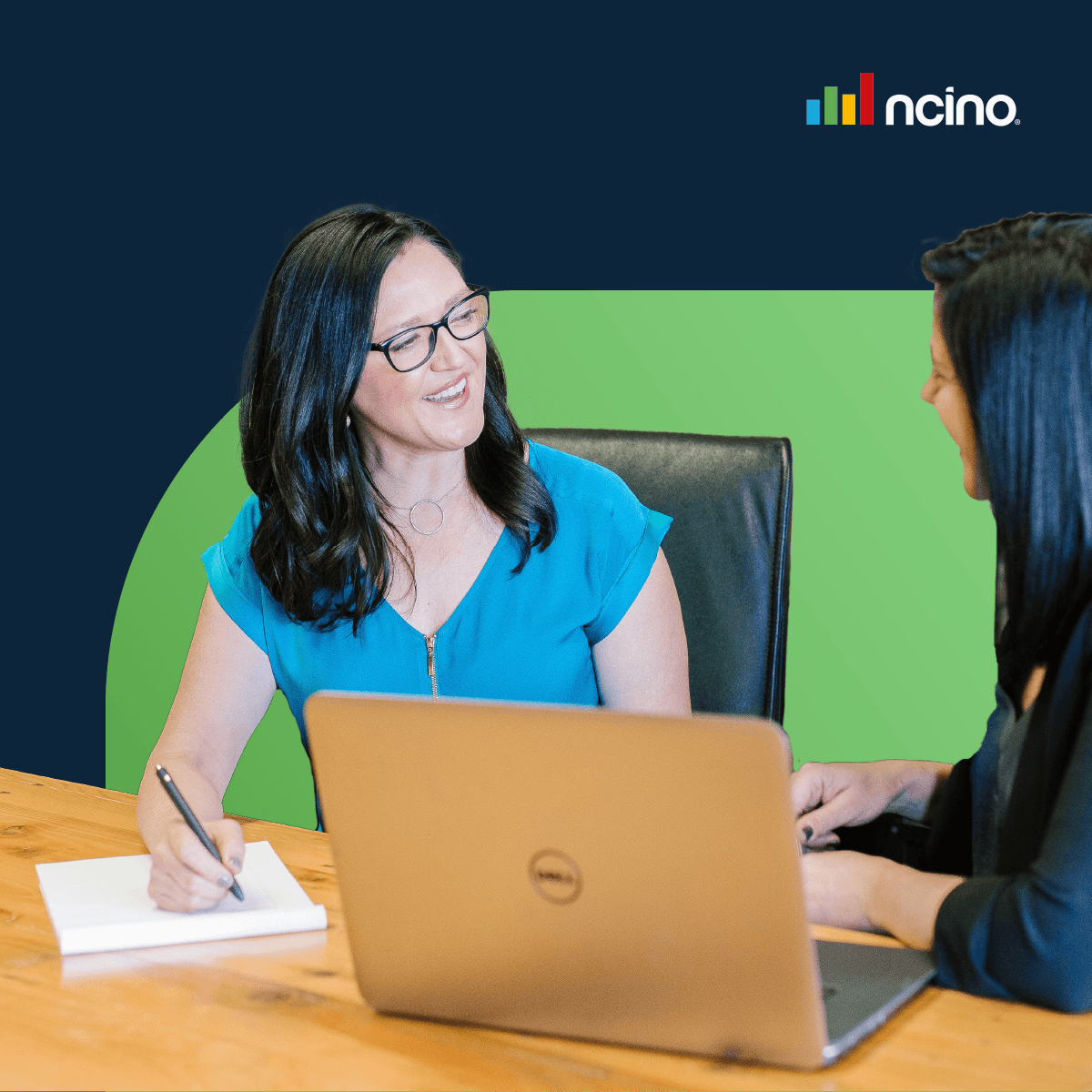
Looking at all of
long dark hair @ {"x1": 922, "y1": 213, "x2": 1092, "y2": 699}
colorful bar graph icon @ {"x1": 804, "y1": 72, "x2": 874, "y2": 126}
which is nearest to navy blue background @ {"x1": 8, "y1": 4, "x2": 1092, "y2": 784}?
colorful bar graph icon @ {"x1": 804, "y1": 72, "x2": 874, "y2": 126}

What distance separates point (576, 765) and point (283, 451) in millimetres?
1013

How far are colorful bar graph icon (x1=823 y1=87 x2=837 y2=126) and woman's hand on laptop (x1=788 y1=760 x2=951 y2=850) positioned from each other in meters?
1.39

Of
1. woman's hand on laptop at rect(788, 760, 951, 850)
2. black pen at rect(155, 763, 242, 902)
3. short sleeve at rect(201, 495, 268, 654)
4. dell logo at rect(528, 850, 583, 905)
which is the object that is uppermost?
short sleeve at rect(201, 495, 268, 654)

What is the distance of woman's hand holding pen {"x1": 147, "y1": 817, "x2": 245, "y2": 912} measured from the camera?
4.07 feet

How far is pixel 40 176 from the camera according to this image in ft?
10.8

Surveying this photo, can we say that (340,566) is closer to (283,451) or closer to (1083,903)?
(283,451)

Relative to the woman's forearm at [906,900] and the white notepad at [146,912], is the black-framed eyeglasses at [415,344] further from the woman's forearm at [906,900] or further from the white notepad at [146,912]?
the woman's forearm at [906,900]

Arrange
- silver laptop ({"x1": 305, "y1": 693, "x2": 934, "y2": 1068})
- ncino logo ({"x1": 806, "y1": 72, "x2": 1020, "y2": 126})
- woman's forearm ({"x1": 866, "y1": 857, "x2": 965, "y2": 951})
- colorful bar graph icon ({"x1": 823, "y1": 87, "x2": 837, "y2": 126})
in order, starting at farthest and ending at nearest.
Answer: colorful bar graph icon ({"x1": 823, "y1": 87, "x2": 837, "y2": 126}) → ncino logo ({"x1": 806, "y1": 72, "x2": 1020, "y2": 126}) → woman's forearm ({"x1": 866, "y1": 857, "x2": 965, "y2": 951}) → silver laptop ({"x1": 305, "y1": 693, "x2": 934, "y2": 1068})

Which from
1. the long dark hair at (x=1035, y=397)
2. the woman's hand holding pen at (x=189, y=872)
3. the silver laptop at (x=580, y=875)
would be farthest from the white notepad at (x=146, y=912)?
the long dark hair at (x=1035, y=397)

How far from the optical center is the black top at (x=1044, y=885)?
97cm

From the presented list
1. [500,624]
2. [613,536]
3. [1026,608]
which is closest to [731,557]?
[613,536]

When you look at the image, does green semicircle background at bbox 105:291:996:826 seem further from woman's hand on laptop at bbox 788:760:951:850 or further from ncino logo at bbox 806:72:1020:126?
woman's hand on laptop at bbox 788:760:951:850

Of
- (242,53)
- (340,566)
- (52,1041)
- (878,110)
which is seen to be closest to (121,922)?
(52,1041)

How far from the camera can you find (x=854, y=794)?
139 centimetres
